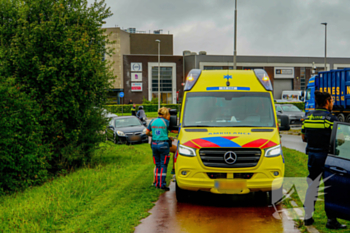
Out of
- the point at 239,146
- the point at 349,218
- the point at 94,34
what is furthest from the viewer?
the point at 94,34

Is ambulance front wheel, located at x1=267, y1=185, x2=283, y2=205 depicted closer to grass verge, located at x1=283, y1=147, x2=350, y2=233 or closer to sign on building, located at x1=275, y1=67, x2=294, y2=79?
grass verge, located at x1=283, y1=147, x2=350, y2=233

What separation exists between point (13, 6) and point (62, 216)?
8.25 metres

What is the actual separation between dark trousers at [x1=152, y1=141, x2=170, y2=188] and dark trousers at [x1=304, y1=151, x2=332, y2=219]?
330cm

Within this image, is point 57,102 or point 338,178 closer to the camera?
point 338,178

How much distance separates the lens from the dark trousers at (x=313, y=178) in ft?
18.8

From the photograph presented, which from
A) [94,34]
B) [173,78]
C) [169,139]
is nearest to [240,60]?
[173,78]

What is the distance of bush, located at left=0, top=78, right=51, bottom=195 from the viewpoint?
9.62 meters

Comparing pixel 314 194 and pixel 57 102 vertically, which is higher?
pixel 57 102

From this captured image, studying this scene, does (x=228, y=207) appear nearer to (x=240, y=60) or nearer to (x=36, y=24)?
(x=36, y=24)

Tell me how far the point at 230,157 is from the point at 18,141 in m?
6.18

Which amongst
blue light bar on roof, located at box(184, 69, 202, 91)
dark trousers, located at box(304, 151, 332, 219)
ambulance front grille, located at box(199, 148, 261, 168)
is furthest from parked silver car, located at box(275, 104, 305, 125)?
dark trousers, located at box(304, 151, 332, 219)

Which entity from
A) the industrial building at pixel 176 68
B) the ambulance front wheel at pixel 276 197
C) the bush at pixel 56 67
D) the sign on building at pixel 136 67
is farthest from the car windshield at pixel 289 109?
the sign on building at pixel 136 67

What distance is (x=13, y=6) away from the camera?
40.1ft

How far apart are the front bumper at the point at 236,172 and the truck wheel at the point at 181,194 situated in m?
0.48
